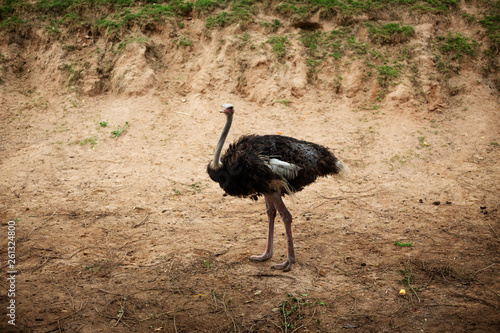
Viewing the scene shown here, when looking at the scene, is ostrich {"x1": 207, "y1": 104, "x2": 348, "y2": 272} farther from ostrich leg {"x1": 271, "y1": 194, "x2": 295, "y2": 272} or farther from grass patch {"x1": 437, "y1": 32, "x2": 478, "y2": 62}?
grass patch {"x1": 437, "y1": 32, "x2": 478, "y2": 62}

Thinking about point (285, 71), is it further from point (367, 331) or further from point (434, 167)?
point (367, 331)

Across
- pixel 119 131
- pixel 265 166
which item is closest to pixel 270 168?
pixel 265 166

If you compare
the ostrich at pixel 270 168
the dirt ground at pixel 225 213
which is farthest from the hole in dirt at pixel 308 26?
the ostrich at pixel 270 168

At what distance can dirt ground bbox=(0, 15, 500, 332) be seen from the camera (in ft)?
12.6

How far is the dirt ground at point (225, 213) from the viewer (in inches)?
152

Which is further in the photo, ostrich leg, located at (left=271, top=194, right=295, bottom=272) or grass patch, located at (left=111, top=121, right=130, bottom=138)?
grass patch, located at (left=111, top=121, right=130, bottom=138)

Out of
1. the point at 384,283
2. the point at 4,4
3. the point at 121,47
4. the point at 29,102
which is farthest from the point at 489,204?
the point at 4,4

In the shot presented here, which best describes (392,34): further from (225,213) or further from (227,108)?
(227,108)

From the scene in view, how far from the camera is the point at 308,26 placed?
1045cm

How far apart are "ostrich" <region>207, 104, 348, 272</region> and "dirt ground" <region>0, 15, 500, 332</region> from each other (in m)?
0.26

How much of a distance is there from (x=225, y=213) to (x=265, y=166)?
2.02 meters

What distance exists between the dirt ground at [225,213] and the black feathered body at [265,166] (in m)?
0.34

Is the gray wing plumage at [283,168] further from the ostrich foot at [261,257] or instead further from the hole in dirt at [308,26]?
the hole in dirt at [308,26]

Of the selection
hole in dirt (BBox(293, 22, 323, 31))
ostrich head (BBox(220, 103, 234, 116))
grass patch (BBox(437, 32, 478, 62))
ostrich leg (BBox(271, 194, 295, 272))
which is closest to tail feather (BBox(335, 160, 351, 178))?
ostrich leg (BBox(271, 194, 295, 272))
